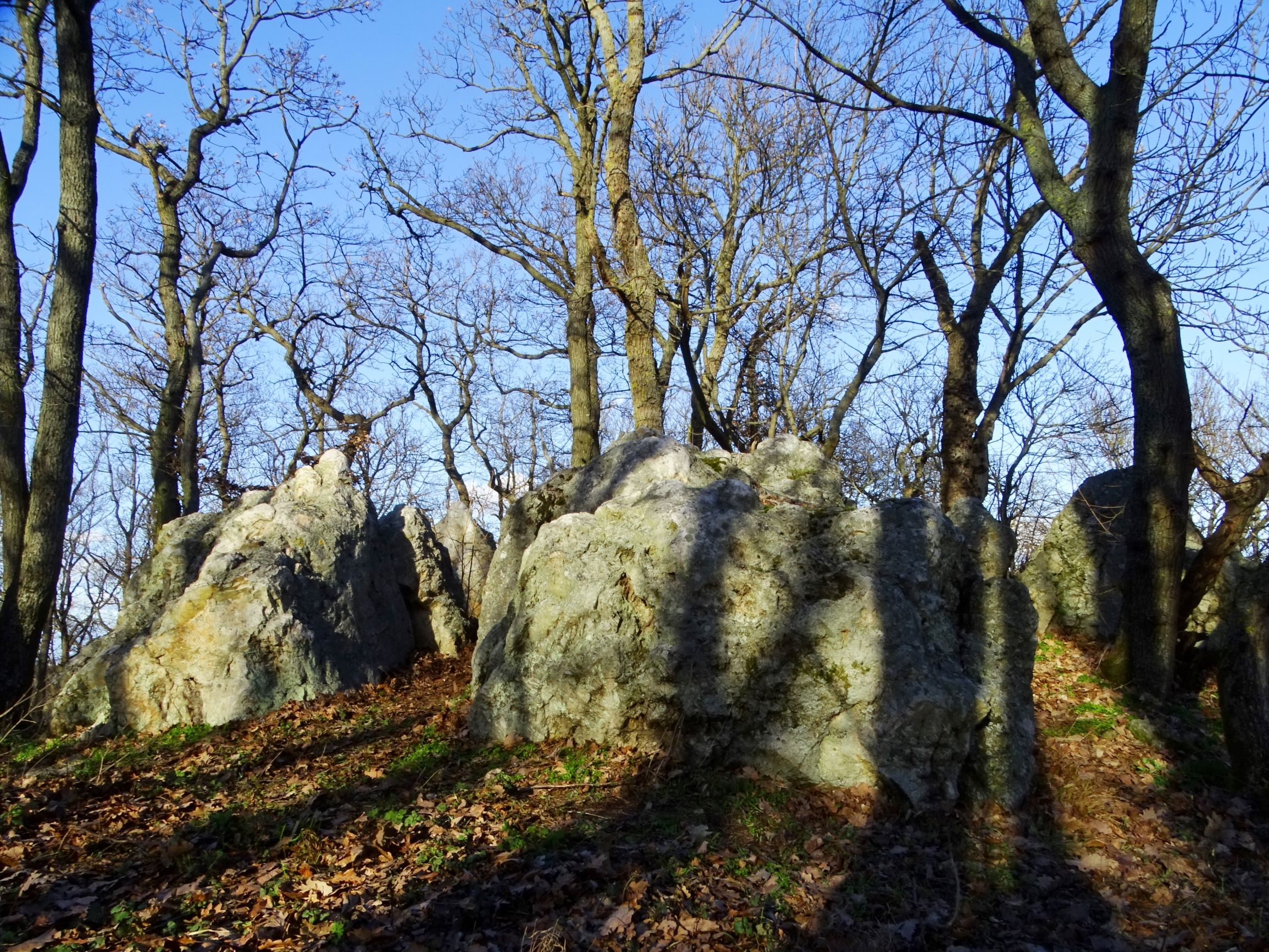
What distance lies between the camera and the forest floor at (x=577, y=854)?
421 cm

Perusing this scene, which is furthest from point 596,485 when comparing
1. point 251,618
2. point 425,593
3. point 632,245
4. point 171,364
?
point 171,364

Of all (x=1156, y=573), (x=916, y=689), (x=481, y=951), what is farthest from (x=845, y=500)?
(x=481, y=951)

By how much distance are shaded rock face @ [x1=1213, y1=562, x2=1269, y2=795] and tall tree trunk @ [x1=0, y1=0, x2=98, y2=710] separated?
985 centimetres

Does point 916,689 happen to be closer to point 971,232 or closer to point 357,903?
point 357,903

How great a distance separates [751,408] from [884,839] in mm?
13624

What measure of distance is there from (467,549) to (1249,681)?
30.0 ft

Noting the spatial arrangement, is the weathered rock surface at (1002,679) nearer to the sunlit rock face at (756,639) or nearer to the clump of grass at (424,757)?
the sunlit rock face at (756,639)

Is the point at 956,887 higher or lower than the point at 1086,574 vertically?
lower

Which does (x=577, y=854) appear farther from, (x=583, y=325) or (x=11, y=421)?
(x=583, y=325)

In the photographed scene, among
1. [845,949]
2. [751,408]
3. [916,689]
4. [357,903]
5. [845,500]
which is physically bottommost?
[845,949]

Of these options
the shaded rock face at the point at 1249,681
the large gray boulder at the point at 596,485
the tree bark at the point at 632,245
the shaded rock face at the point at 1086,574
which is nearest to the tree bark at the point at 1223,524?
the shaded rock face at the point at 1086,574

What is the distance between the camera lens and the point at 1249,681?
6.13 m

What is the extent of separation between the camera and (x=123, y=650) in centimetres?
764

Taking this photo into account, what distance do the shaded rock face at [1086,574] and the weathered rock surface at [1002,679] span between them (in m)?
3.31
